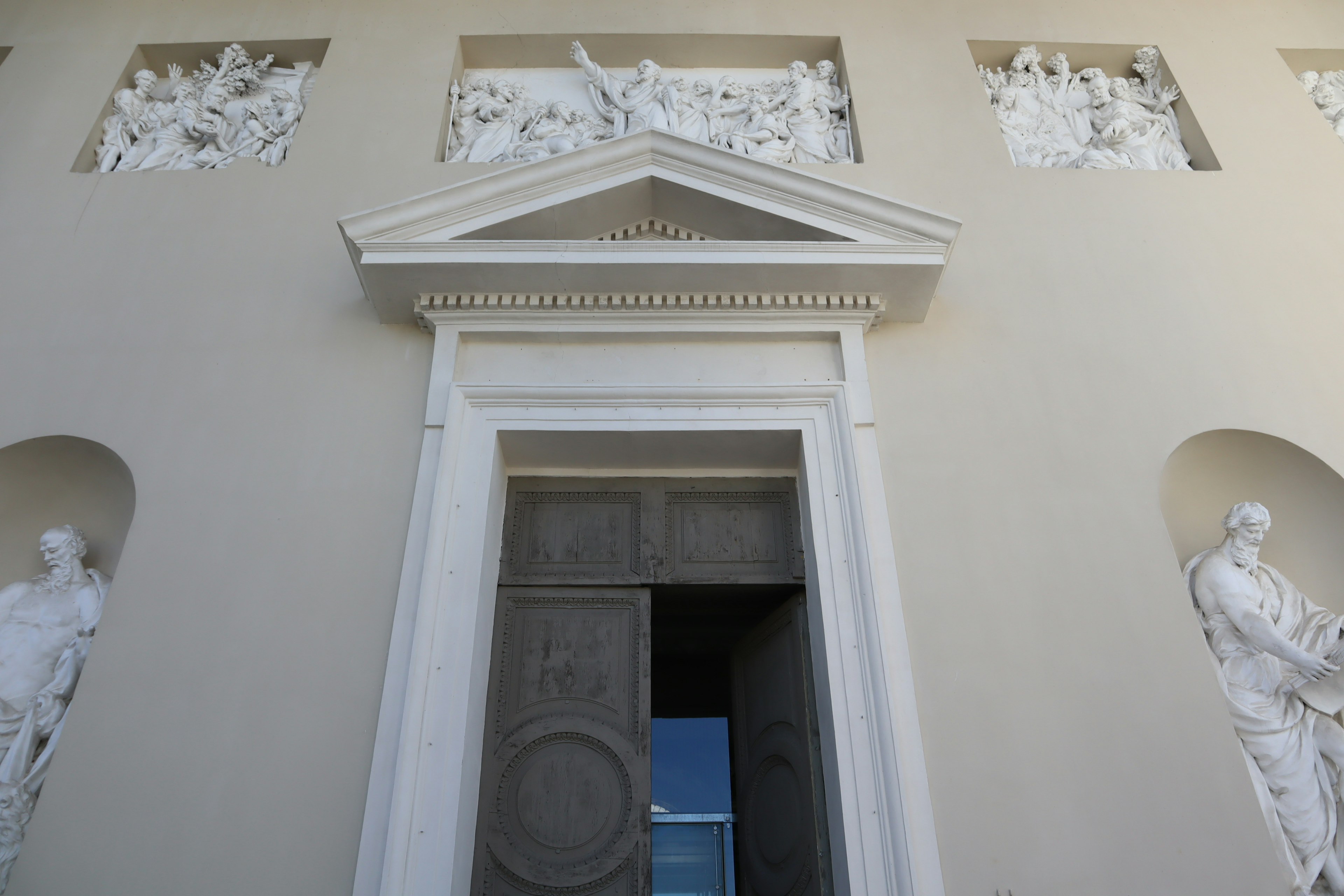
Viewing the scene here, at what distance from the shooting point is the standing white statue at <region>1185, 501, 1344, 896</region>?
4.11 metres

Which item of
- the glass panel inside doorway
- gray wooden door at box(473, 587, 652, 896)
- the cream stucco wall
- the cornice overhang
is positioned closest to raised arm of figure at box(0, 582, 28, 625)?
the cream stucco wall

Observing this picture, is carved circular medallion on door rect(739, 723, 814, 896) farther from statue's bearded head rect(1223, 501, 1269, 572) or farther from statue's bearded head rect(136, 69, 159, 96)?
statue's bearded head rect(136, 69, 159, 96)

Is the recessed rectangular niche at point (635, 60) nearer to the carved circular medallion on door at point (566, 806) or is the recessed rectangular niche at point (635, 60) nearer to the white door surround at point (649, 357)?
the white door surround at point (649, 357)

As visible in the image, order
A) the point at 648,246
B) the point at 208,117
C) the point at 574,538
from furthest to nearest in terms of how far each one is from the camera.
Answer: the point at 208,117 → the point at 574,538 → the point at 648,246

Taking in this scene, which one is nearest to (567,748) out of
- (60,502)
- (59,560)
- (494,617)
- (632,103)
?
(494,617)

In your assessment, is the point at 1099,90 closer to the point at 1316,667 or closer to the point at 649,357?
the point at 649,357

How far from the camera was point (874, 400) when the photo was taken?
4969 mm

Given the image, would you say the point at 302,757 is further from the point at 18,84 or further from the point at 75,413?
the point at 18,84

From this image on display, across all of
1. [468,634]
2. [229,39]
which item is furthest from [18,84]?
[468,634]

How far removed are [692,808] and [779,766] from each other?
1.86 m

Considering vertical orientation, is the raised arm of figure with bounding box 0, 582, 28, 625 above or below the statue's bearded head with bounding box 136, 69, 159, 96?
below

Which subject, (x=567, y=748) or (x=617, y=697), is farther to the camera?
(x=617, y=697)

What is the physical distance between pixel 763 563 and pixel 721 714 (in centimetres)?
251

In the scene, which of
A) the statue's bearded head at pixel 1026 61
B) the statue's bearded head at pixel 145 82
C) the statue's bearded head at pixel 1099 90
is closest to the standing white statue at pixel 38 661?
the statue's bearded head at pixel 145 82
